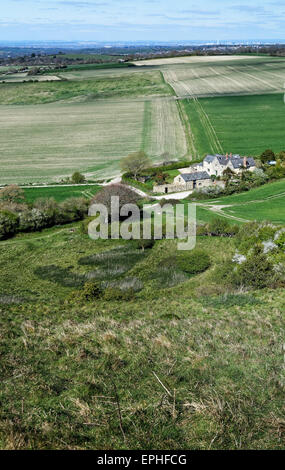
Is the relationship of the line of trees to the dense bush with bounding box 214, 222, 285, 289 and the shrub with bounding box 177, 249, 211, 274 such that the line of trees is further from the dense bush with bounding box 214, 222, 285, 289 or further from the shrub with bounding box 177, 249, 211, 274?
the dense bush with bounding box 214, 222, 285, 289

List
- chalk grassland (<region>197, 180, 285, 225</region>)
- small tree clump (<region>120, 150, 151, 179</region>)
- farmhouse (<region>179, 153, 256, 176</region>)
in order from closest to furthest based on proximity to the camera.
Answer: chalk grassland (<region>197, 180, 285, 225</region>)
farmhouse (<region>179, 153, 256, 176</region>)
small tree clump (<region>120, 150, 151, 179</region>)

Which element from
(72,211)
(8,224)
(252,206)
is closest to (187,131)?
(252,206)

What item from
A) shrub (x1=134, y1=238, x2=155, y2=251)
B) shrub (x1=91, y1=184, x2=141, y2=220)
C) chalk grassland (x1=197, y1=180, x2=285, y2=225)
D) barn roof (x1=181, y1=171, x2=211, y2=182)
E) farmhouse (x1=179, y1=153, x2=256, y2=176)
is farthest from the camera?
farmhouse (x1=179, y1=153, x2=256, y2=176)

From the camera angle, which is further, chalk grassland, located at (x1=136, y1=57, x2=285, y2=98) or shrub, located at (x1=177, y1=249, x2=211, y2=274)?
chalk grassland, located at (x1=136, y1=57, x2=285, y2=98)

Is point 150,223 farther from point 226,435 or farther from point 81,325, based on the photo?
point 226,435

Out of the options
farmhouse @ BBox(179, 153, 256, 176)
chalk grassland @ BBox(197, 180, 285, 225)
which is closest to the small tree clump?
farmhouse @ BBox(179, 153, 256, 176)

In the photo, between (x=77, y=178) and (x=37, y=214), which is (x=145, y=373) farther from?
(x=77, y=178)

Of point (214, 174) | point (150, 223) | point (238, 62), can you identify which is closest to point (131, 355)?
point (150, 223)

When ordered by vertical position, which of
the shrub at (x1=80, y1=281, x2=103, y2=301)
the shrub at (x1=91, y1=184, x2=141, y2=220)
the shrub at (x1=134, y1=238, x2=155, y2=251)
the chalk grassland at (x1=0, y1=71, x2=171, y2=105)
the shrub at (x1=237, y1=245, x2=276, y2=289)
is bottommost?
the shrub at (x1=134, y1=238, x2=155, y2=251)
